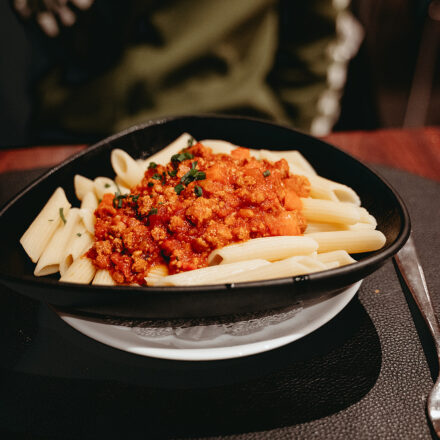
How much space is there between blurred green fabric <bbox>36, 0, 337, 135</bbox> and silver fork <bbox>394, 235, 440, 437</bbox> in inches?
74.2

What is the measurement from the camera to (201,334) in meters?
1.37

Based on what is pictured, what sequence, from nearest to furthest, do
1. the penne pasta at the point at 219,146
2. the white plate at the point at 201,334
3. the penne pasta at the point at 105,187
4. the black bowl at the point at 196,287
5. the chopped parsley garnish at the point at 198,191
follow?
1. the black bowl at the point at 196,287
2. the white plate at the point at 201,334
3. the chopped parsley garnish at the point at 198,191
4. the penne pasta at the point at 105,187
5. the penne pasta at the point at 219,146

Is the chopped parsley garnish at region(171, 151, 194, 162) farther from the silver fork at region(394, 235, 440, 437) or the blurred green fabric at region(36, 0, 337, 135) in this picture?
the blurred green fabric at region(36, 0, 337, 135)

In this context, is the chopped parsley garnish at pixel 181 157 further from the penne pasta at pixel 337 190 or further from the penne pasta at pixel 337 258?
the penne pasta at pixel 337 258

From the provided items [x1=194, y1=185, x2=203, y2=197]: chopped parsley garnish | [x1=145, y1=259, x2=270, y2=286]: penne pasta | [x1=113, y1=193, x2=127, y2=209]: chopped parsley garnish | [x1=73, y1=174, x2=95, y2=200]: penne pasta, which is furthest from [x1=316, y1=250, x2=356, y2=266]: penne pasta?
[x1=73, y1=174, x2=95, y2=200]: penne pasta

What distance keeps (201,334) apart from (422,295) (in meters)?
0.89

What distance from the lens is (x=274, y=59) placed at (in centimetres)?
361

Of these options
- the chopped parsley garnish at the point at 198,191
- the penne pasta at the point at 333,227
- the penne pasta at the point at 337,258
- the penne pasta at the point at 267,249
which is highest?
the chopped parsley garnish at the point at 198,191

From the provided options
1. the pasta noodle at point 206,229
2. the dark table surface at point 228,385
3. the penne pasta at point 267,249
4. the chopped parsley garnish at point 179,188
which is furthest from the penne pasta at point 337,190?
the chopped parsley garnish at point 179,188

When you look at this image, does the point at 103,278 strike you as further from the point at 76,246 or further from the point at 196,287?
the point at 196,287

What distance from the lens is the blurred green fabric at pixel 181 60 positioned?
298 cm

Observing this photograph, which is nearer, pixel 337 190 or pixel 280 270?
pixel 280 270

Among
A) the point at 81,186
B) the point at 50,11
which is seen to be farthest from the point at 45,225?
the point at 50,11

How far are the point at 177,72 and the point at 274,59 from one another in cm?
99
